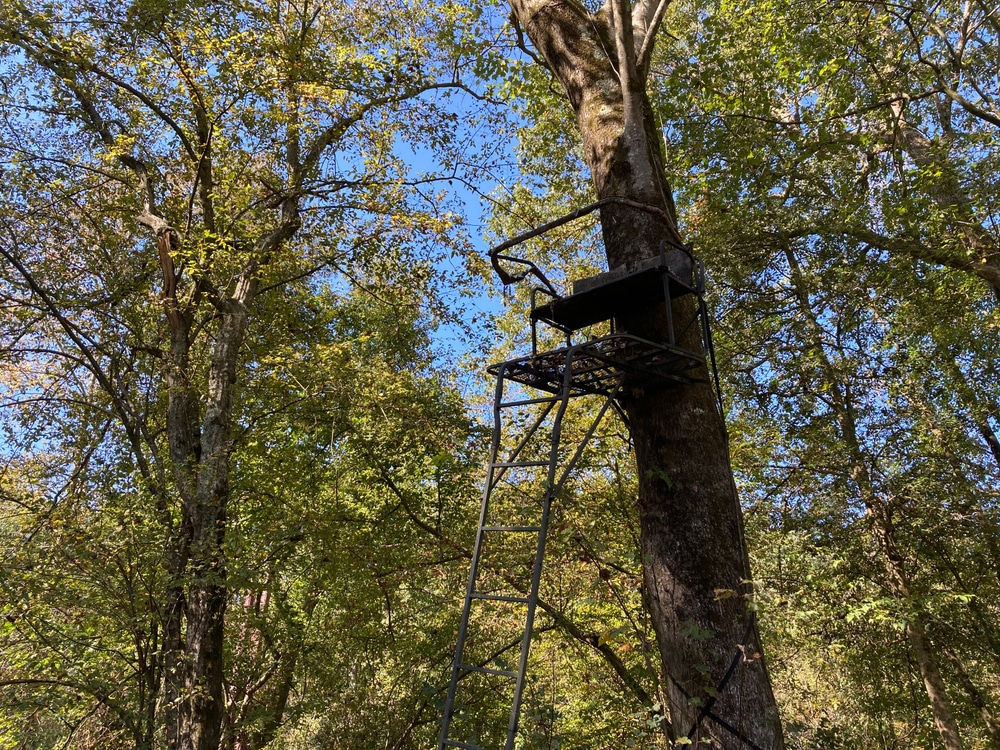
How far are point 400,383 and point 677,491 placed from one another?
357 cm

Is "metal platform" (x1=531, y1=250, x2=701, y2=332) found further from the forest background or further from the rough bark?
the forest background

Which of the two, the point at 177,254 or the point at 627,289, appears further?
the point at 177,254

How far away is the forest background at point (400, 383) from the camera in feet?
16.3

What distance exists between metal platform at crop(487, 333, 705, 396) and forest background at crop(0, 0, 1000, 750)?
214 centimetres

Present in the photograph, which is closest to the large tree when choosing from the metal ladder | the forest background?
the forest background

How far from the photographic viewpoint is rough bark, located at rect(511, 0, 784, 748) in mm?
2252

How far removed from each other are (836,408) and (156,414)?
7.58 meters

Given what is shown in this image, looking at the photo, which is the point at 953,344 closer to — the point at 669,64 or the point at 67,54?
the point at 669,64

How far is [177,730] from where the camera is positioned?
4.57m

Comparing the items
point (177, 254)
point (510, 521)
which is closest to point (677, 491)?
point (510, 521)

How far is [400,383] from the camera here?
568 centimetres

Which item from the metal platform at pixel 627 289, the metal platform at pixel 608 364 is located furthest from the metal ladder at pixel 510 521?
the metal platform at pixel 627 289

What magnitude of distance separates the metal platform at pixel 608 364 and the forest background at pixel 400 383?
2.14m

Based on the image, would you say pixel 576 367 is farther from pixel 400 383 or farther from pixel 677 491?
pixel 400 383
